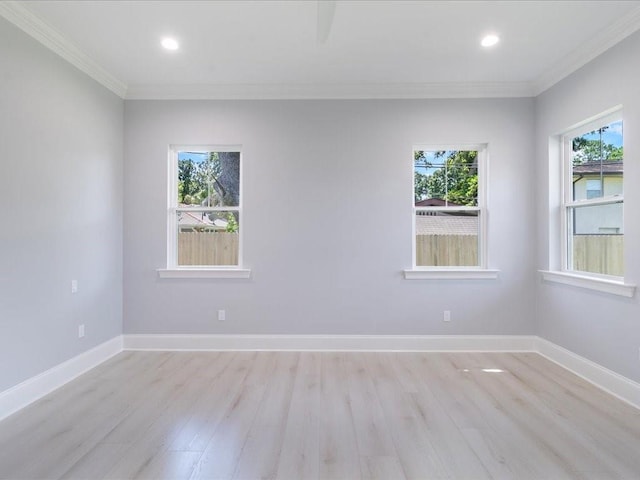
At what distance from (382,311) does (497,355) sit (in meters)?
1.28

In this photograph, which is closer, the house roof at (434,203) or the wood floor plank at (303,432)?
the wood floor plank at (303,432)

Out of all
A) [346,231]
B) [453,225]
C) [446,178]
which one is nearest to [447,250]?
[453,225]

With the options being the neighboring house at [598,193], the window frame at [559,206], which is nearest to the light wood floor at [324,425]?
the window frame at [559,206]

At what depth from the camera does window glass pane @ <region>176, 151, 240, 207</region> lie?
157 inches

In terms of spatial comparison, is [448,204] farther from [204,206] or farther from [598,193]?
[204,206]

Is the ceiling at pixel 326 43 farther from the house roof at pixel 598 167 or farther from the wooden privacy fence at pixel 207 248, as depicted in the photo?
the wooden privacy fence at pixel 207 248

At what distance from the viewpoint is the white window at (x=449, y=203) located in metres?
3.94

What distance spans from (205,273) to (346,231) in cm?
164

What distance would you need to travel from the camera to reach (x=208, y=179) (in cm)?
402

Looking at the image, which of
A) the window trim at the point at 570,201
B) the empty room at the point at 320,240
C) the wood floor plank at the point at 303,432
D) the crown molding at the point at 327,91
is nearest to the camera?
the wood floor plank at the point at 303,432

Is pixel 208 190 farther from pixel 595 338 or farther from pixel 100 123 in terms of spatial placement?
pixel 595 338

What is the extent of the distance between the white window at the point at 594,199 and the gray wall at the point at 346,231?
1.25 ft

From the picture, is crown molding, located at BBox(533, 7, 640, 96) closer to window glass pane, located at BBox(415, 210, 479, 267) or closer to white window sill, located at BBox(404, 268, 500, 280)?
window glass pane, located at BBox(415, 210, 479, 267)

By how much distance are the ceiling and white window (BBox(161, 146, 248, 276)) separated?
2.31 feet
